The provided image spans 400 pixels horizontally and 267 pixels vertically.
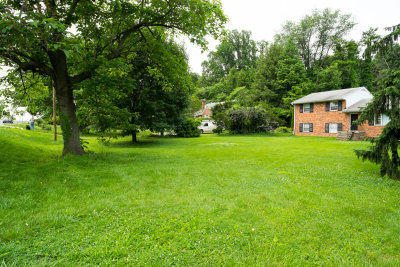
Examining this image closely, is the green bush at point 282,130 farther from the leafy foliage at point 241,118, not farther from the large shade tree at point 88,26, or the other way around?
the large shade tree at point 88,26

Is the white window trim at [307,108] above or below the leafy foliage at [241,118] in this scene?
above

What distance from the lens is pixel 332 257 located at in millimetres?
2787

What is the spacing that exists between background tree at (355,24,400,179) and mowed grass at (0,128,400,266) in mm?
640

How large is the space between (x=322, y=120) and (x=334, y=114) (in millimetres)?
1558

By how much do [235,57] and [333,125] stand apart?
44805 millimetres

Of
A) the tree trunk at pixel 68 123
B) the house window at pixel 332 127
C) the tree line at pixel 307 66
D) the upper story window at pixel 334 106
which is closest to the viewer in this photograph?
the tree trunk at pixel 68 123

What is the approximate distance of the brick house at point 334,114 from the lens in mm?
22500

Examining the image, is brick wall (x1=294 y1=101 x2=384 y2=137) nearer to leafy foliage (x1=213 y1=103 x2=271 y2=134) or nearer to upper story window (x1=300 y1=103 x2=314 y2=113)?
upper story window (x1=300 y1=103 x2=314 y2=113)

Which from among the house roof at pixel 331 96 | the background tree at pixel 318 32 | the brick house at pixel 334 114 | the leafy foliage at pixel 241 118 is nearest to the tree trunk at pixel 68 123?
the leafy foliage at pixel 241 118

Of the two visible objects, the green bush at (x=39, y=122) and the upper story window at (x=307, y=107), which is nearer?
the upper story window at (x=307, y=107)

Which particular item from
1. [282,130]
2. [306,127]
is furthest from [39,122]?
[306,127]

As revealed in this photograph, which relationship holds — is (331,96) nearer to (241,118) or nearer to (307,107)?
(307,107)

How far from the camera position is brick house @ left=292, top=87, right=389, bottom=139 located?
22500 mm

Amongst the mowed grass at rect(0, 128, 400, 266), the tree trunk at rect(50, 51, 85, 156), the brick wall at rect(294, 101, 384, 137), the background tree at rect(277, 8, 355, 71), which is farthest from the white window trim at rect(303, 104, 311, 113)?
the tree trunk at rect(50, 51, 85, 156)
